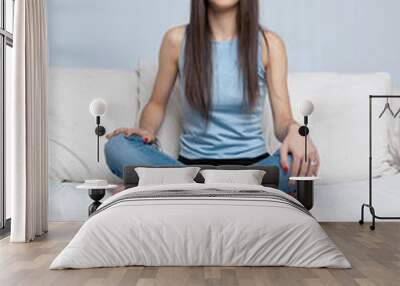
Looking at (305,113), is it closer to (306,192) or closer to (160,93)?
(306,192)

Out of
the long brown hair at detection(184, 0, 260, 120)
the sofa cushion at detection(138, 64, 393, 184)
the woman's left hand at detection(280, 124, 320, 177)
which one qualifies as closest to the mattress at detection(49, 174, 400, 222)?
the sofa cushion at detection(138, 64, 393, 184)

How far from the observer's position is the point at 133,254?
15.1 feet

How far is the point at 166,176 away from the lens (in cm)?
661

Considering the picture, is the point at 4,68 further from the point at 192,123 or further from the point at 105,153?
the point at 192,123

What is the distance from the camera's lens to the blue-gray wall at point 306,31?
7.31m

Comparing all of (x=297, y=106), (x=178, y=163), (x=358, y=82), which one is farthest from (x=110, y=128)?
(x=358, y=82)

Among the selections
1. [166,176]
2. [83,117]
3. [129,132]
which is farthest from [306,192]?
[83,117]

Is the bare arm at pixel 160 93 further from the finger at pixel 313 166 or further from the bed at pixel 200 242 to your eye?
the bed at pixel 200 242

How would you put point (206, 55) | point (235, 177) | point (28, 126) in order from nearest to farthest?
point (28, 126), point (235, 177), point (206, 55)

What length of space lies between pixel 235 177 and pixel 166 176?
2.35ft

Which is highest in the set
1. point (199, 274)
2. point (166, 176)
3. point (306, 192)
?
point (166, 176)

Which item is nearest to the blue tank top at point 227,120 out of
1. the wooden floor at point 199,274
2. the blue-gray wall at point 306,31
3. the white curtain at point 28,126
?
the blue-gray wall at point 306,31

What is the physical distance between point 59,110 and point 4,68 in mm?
901

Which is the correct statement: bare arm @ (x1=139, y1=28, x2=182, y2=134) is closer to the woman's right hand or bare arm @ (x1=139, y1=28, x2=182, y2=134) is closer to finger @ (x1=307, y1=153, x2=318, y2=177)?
the woman's right hand
